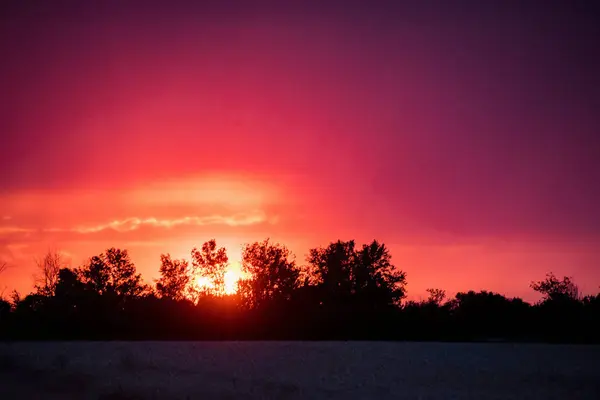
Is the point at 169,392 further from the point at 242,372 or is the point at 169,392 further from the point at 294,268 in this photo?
the point at 294,268

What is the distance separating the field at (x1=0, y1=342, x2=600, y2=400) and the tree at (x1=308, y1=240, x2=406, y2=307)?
99.8 ft

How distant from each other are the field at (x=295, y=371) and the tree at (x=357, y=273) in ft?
99.8

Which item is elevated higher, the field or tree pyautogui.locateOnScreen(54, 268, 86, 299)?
tree pyautogui.locateOnScreen(54, 268, 86, 299)

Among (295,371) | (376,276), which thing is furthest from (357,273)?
(295,371)

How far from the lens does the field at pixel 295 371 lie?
26.7 metres

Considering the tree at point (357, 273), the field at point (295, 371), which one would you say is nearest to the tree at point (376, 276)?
→ the tree at point (357, 273)

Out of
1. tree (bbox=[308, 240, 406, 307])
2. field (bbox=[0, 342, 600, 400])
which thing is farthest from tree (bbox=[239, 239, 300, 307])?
field (bbox=[0, 342, 600, 400])

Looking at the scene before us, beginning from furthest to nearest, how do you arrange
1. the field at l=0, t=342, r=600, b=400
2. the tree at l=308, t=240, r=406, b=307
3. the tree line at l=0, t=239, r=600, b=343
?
the tree at l=308, t=240, r=406, b=307
the tree line at l=0, t=239, r=600, b=343
the field at l=0, t=342, r=600, b=400

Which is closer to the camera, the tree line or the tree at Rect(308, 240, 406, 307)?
the tree line

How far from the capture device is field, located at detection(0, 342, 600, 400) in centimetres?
2672

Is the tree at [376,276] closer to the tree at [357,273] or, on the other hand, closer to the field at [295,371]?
the tree at [357,273]

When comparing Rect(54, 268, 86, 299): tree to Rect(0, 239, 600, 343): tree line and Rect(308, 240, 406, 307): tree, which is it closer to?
Rect(0, 239, 600, 343): tree line

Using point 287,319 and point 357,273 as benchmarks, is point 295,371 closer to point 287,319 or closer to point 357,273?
point 287,319

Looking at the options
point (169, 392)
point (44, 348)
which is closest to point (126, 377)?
point (169, 392)
